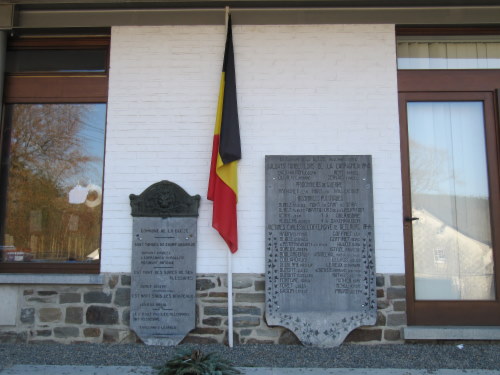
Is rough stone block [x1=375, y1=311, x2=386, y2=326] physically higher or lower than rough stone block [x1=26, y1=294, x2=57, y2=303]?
lower

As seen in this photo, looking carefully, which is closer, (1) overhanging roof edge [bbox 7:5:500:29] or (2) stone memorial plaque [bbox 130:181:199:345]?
(2) stone memorial plaque [bbox 130:181:199:345]

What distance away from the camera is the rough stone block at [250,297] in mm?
4672

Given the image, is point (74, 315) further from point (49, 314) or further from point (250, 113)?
point (250, 113)

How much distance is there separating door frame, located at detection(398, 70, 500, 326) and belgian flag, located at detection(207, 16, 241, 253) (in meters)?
1.86

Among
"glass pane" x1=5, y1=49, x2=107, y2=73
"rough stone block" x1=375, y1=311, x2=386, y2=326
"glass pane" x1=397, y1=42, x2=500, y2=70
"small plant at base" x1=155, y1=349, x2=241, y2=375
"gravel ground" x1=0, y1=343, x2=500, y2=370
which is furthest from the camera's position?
"glass pane" x1=5, y1=49, x2=107, y2=73

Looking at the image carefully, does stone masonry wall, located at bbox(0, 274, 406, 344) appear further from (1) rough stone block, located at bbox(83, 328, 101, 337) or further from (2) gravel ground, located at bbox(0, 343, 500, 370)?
(2) gravel ground, located at bbox(0, 343, 500, 370)

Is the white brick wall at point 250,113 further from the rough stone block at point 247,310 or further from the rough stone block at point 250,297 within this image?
the rough stone block at point 247,310

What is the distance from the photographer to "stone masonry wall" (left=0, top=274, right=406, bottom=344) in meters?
4.65

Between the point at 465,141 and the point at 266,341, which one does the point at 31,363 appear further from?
the point at 465,141

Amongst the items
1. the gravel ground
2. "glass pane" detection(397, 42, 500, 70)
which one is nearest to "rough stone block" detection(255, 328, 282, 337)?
the gravel ground

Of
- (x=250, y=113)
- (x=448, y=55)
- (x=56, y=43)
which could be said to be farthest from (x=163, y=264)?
(x=448, y=55)

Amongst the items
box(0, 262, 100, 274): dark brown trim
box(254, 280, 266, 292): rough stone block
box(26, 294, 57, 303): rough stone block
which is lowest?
box(26, 294, 57, 303): rough stone block

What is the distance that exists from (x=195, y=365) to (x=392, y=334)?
2277mm

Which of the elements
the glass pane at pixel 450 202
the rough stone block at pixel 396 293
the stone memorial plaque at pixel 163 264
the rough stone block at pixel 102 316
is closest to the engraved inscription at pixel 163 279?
the stone memorial plaque at pixel 163 264
